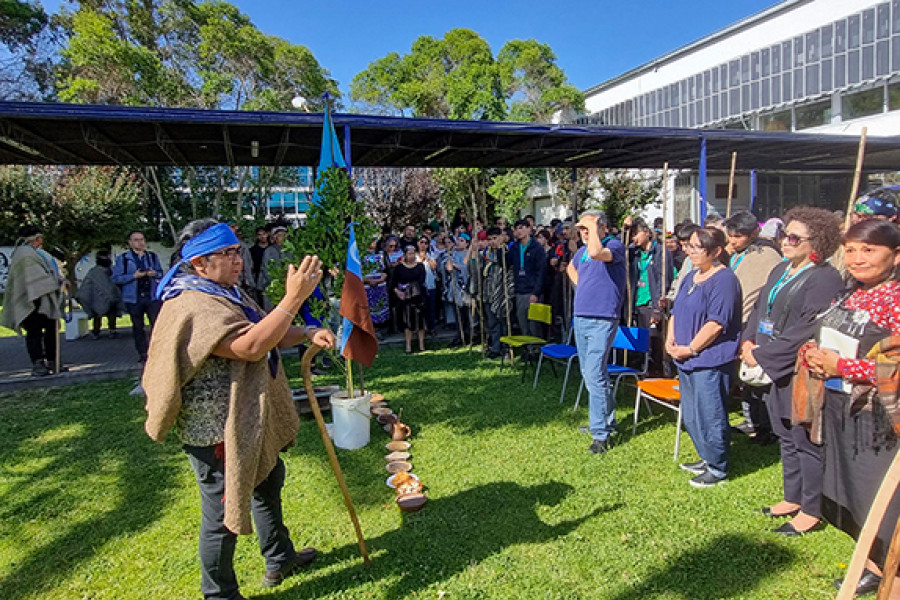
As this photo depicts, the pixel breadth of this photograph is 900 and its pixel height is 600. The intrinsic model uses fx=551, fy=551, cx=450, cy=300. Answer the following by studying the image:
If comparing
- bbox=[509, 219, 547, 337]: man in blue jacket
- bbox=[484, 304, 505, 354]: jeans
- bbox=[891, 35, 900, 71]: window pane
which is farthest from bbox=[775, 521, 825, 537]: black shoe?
bbox=[891, 35, 900, 71]: window pane

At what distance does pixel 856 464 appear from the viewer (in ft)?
7.59

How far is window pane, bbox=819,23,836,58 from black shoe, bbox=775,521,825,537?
22.7 metres

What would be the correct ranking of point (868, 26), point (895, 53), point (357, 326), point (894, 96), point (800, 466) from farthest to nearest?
point (868, 26) < point (894, 96) < point (895, 53) < point (357, 326) < point (800, 466)

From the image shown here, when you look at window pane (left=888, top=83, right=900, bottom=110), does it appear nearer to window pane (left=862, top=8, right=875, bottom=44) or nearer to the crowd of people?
window pane (left=862, top=8, right=875, bottom=44)

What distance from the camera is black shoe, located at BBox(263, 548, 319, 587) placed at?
112 inches

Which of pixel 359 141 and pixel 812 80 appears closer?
pixel 359 141

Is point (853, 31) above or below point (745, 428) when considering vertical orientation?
above

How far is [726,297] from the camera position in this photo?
3568 millimetres

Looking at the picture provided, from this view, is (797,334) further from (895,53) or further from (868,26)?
(868,26)

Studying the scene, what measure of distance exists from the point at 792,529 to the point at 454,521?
1945 millimetres

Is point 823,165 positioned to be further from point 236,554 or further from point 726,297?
point 236,554

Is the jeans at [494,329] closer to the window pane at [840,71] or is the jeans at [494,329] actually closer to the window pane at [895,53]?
the window pane at [895,53]

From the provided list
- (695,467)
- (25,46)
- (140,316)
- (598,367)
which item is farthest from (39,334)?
(25,46)

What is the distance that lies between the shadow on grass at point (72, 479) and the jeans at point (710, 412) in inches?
145
